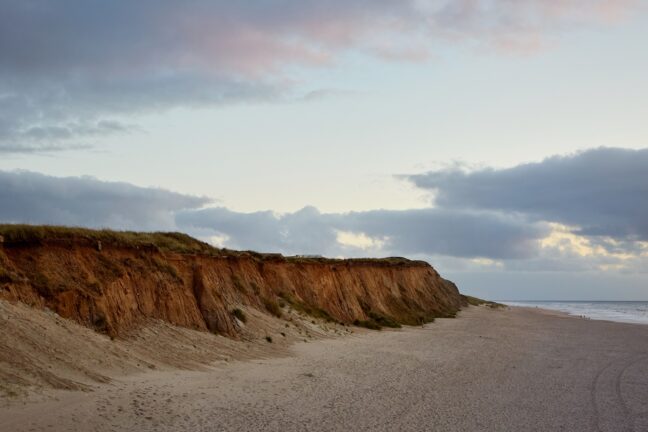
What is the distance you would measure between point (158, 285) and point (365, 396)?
9.59 meters

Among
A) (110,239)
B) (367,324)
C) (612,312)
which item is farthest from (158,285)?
(612,312)

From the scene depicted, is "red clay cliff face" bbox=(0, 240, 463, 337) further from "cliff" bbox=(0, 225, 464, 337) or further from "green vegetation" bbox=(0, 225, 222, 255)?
"green vegetation" bbox=(0, 225, 222, 255)

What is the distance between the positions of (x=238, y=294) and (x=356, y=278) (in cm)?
1858

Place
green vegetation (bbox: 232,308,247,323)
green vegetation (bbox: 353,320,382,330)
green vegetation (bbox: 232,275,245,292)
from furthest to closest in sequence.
A: green vegetation (bbox: 353,320,382,330) < green vegetation (bbox: 232,275,245,292) < green vegetation (bbox: 232,308,247,323)

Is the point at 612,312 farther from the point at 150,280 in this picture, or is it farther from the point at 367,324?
the point at 150,280

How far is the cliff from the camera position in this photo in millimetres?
17625

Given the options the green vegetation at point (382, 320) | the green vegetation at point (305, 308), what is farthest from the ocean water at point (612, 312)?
the green vegetation at point (305, 308)

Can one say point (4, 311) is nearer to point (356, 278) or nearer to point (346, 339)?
point (346, 339)

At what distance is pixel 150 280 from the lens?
21469mm

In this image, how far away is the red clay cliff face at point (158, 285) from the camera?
1753 cm

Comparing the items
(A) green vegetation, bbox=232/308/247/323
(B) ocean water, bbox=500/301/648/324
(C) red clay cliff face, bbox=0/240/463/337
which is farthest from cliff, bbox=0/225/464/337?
(B) ocean water, bbox=500/301/648/324

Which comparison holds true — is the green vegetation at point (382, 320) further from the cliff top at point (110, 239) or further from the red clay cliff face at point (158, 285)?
the cliff top at point (110, 239)

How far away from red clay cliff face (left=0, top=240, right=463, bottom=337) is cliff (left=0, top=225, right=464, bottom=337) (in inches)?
1.3

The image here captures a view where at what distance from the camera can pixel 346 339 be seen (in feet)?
95.7
